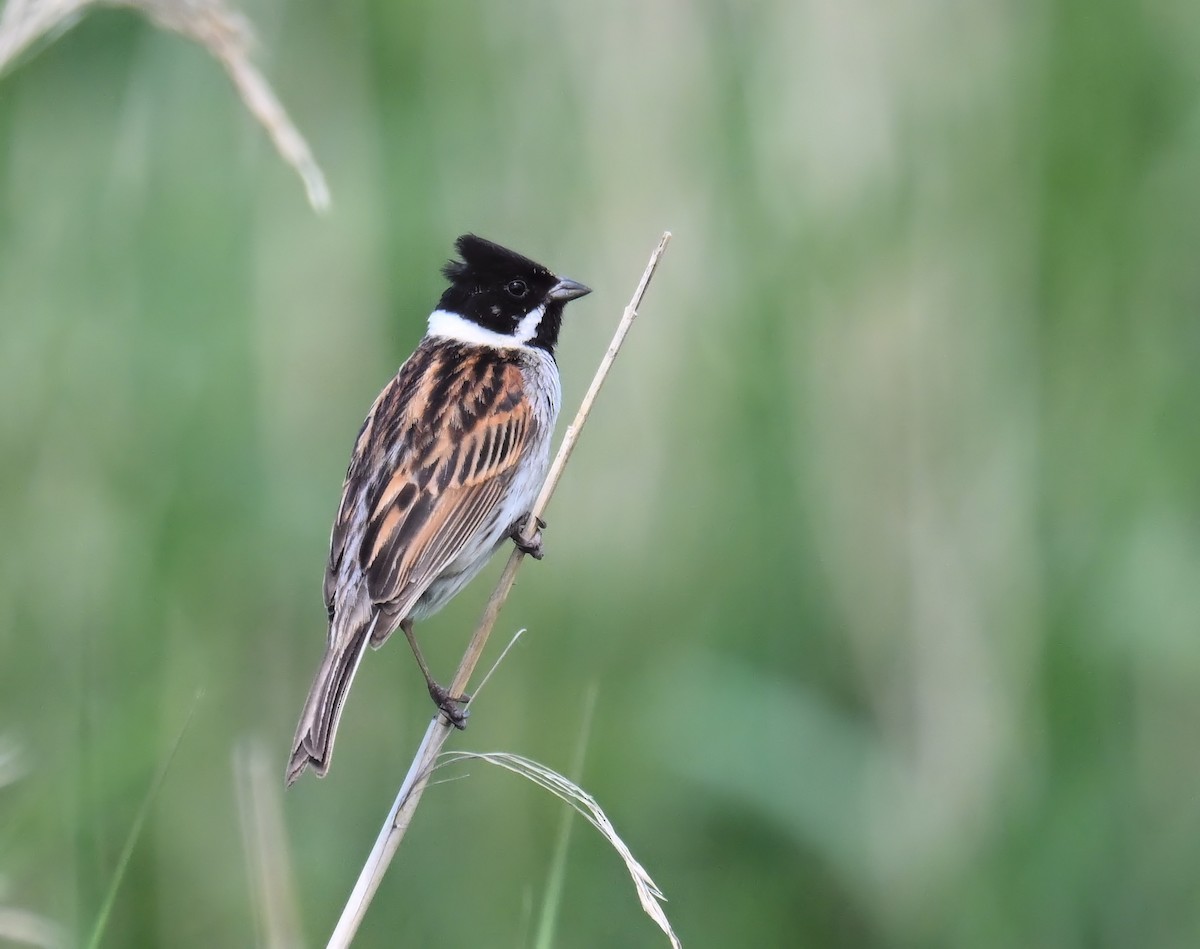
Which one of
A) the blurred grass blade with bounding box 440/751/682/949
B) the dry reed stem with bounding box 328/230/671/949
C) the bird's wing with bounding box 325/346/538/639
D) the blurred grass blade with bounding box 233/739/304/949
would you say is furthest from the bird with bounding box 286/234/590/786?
the blurred grass blade with bounding box 233/739/304/949

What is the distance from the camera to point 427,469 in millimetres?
4086

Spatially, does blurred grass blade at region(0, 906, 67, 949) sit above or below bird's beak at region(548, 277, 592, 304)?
below

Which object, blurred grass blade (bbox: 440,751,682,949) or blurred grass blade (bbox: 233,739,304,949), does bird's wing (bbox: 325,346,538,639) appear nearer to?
blurred grass blade (bbox: 440,751,682,949)

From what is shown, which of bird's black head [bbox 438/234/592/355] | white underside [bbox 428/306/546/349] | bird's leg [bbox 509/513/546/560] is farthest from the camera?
white underside [bbox 428/306/546/349]

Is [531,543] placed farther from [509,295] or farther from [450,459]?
[509,295]

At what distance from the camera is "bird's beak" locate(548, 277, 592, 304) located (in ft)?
14.6

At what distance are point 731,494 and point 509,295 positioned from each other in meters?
1.08

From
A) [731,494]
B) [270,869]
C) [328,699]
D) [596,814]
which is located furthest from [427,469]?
[270,869]

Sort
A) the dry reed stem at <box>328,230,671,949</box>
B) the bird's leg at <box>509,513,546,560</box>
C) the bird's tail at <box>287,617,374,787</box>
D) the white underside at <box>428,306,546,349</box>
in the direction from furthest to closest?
the white underside at <box>428,306,546,349</box>
the bird's leg at <box>509,513,546,560</box>
the bird's tail at <box>287,617,374,787</box>
the dry reed stem at <box>328,230,671,949</box>

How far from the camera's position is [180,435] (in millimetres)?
4906

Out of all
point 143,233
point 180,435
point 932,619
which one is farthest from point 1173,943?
point 143,233

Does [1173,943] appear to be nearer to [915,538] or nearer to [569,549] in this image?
[915,538]

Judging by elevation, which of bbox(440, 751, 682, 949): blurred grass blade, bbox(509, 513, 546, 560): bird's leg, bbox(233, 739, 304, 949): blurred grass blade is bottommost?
bbox(233, 739, 304, 949): blurred grass blade

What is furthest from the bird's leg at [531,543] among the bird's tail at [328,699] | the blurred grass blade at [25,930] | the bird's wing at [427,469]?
the blurred grass blade at [25,930]
